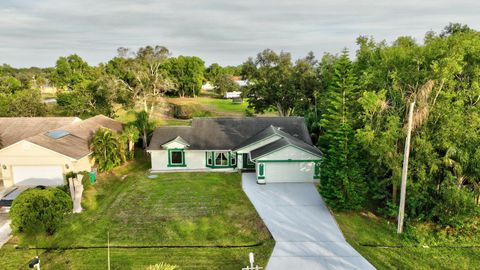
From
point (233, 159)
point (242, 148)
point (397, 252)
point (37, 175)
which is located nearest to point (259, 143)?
point (242, 148)

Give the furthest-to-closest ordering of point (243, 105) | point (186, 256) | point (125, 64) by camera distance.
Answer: point (243, 105) → point (125, 64) → point (186, 256)

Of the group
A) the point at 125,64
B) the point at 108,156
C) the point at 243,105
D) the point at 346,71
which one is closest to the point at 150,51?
the point at 125,64

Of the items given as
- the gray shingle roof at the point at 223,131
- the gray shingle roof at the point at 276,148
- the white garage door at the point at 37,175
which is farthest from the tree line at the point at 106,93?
the gray shingle roof at the point at 276,148

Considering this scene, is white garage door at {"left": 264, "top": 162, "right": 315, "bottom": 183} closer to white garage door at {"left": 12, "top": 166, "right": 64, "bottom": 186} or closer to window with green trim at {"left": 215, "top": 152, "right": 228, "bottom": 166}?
window with green trim at {"left": 215, "top": 152, "right": 228, "bottom": 166}

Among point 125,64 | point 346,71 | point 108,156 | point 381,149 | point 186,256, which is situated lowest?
point 186,256

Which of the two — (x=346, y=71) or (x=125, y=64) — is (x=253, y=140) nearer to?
(x=346, y=71)

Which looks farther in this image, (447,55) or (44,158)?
(44,158)

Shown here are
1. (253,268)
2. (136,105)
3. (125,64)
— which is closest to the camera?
(253,268)
